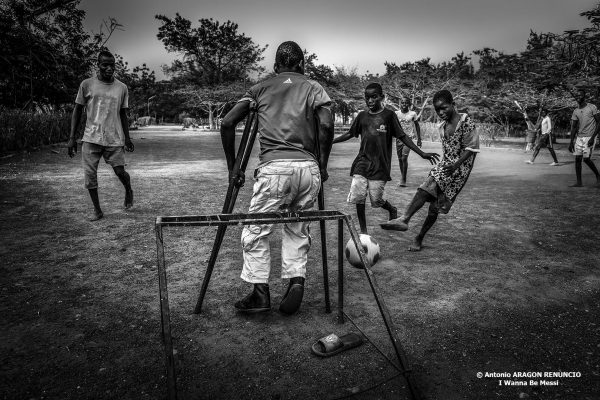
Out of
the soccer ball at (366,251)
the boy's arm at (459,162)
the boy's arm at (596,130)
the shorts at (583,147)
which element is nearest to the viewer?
the soccer ball at (366,251)

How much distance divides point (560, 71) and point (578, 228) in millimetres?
6447

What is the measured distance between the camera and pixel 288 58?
3.09 metres

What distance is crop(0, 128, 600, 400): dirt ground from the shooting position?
234 centimetres

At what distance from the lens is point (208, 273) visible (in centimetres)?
292

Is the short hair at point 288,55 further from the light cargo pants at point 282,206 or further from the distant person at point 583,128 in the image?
the distant person at point 583,128

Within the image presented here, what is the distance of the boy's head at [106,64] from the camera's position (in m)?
5.41

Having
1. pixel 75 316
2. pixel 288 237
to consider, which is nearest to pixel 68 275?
pixel 75 316

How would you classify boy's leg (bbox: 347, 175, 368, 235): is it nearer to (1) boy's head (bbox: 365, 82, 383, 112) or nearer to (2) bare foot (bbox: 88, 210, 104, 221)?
(1) boy's head (bbox: 365, 82, 383, 112)

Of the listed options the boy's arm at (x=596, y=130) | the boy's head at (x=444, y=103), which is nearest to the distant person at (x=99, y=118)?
the boy's head at (x=444, y=103)

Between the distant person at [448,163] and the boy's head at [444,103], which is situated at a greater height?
the boy's head at [444,103]

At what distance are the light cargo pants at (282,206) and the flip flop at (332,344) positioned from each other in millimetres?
569

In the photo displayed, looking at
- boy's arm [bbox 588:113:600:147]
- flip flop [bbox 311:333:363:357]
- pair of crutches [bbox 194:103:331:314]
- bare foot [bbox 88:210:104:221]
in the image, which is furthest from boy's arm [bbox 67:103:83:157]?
boy's arm [bbox 588:113:600:147]

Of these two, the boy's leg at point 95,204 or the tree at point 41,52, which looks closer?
the boy's leg at point 95,204

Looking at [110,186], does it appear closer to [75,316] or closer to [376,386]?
[75,316]
